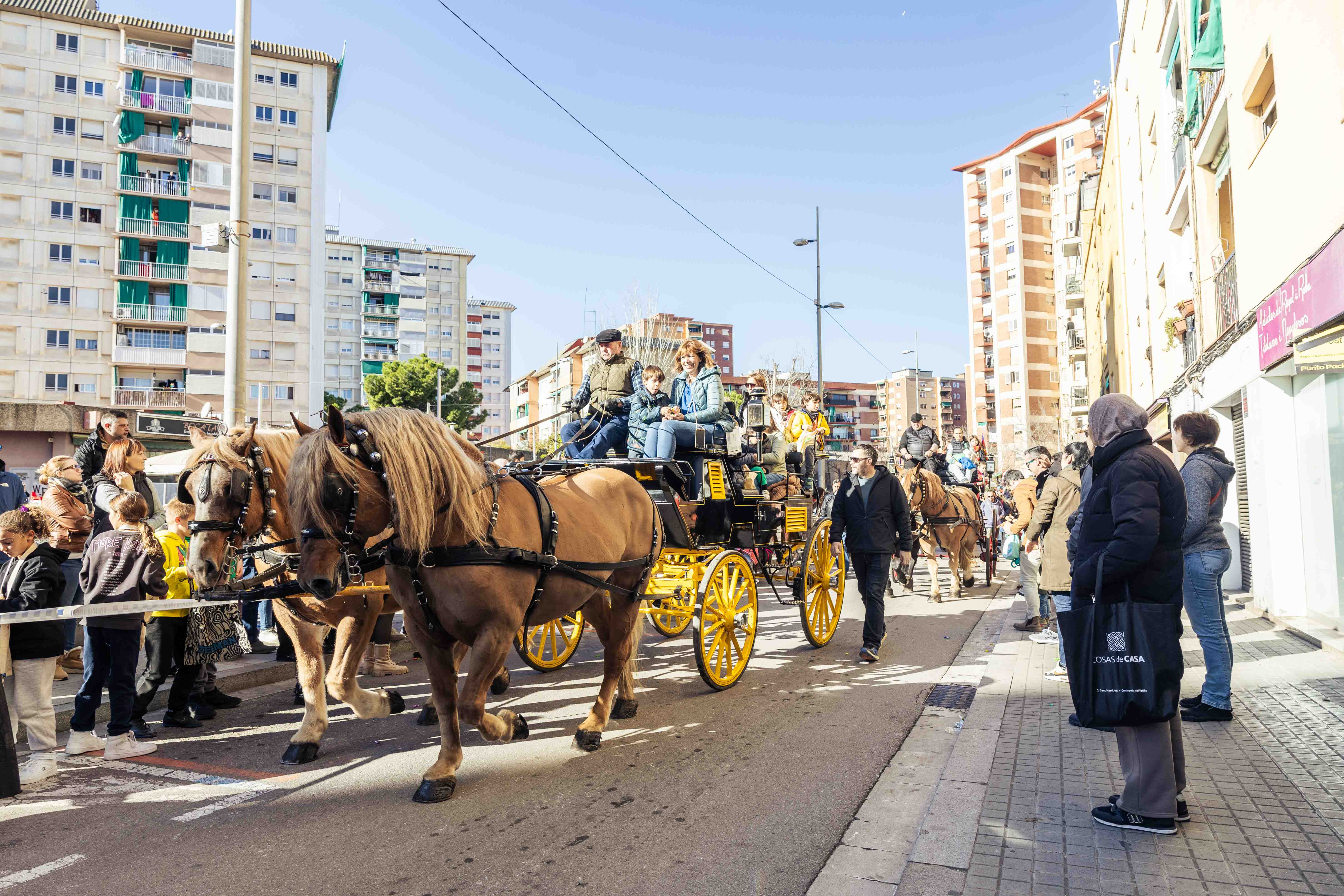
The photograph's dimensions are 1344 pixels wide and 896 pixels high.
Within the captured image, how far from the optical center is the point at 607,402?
24.2 feet

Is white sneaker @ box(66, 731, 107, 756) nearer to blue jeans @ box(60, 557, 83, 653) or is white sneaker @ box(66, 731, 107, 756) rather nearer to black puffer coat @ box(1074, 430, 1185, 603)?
blue jeans @ box(60, 557, 83, 653)

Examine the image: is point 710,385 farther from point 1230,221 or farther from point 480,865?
point 1230,221

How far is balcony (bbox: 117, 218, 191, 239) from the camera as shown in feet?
147

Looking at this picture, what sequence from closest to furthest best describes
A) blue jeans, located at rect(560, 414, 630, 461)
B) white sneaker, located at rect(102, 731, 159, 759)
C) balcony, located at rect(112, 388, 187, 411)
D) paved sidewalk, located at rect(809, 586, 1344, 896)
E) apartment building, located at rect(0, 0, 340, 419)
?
paved sidewalk, located at rect(809, 586, 1344, 896), white sneaker, located at rect(102, 731, 159, 759), blue jeans, located at rect(560, 414, 630, 461), apartment building, located at rect(0, 0, 340, 419), balcony, located at rect(112, 388, 187, 411)

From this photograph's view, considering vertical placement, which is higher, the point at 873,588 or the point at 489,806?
the point at 873,588

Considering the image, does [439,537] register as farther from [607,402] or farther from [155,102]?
[155,102]

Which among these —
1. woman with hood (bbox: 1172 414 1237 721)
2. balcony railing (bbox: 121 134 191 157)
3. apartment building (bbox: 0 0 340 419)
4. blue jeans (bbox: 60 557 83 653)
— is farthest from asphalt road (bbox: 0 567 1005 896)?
balcony railing (bbox: 121 134 191 157)

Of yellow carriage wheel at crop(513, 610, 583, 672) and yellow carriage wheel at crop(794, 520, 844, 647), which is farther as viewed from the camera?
yellow carriage wheel at crop(794, 520, 844, 647)

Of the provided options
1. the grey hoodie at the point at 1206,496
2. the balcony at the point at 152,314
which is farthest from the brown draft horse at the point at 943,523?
the balcony at the point at 152,314

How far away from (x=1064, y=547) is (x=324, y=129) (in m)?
53.5

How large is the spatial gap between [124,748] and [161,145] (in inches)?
2012

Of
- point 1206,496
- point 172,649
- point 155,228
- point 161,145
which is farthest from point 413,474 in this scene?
point 161,145

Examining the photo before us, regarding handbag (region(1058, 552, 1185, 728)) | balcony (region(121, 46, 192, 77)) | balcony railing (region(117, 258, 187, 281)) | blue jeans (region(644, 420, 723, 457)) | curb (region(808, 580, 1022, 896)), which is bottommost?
curb (region(808, 580, 1022, 896))

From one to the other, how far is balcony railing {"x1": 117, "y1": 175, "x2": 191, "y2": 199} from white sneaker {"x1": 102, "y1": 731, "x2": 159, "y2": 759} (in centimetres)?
4961
